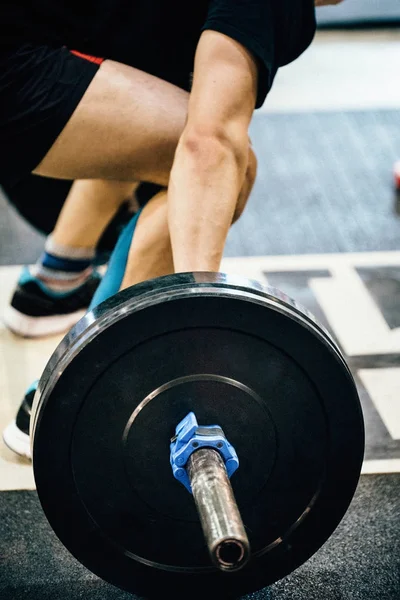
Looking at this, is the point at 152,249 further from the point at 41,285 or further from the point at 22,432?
the point at 41,285

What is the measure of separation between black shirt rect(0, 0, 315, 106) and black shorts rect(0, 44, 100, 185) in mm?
34

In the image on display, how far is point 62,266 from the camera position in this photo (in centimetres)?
171

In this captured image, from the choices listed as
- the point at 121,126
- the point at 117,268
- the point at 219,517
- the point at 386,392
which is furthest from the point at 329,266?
the point at 219,517

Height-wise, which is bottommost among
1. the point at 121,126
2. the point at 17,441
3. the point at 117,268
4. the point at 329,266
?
the point at 329,266

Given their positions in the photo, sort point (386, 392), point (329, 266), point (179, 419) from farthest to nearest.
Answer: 1. point (329, 266)
2. point (386, 392)
3. point (179, 419)

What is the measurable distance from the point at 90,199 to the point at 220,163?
56 cm

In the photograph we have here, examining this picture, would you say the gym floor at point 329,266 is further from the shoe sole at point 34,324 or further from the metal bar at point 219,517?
the metal bar at point 219,517

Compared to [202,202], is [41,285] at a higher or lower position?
lower

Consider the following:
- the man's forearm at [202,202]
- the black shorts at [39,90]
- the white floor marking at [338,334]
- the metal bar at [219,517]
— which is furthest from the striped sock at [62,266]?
the metal bar at [219,517]

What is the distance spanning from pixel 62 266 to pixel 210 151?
26.0 inches

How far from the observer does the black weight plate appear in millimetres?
926

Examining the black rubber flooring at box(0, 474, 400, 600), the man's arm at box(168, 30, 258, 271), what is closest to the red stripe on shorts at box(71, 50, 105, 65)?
the man's arm at box(168, 30, 258, 271)

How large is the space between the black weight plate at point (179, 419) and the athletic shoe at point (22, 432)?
0.42 metres

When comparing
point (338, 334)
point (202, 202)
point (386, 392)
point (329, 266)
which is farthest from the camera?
point (329, 266)
